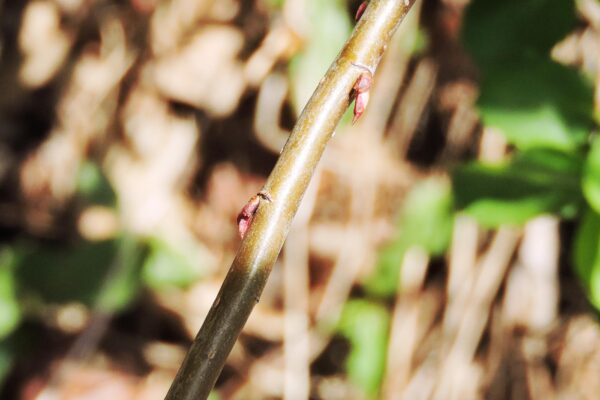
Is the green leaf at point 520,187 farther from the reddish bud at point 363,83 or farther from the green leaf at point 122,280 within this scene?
the green leaf at point 122,280

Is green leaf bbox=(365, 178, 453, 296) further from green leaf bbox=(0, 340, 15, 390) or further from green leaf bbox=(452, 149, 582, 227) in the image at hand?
green leaf bbox=(0, 340, 15, 390)

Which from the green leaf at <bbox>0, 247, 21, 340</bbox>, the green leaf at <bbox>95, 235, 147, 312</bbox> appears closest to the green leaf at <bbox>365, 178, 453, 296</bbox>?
the green leaf at <bbox>95, 235, 147, 312</bbox>

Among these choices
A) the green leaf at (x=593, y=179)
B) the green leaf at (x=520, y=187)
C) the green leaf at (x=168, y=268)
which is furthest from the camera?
the green leaf at (x=168, y=268)

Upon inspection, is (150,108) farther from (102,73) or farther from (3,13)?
(3,13)

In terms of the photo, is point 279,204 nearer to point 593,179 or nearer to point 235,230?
point 593,179

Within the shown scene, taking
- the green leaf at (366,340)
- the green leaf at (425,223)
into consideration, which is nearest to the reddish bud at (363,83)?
the green leaf at (425,223)
